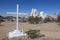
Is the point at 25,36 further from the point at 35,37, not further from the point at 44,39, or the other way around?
the point at 44,39

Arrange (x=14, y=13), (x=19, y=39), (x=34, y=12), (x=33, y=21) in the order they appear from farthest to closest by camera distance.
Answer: (x=34, y=12), (x=33, y=21), (x=14, y=13), (x=19, y=39)

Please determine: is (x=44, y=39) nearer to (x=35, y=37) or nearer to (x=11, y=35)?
(x=35, y=37)

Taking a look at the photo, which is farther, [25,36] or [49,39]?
[25,36]

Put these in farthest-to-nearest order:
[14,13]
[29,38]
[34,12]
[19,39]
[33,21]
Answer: [34,12] < [33,21] < [14,13] < [29,38] < [19,39]

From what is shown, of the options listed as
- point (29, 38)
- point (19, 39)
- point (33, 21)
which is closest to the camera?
point (19, 39)

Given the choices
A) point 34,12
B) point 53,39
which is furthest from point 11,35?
point 34,12

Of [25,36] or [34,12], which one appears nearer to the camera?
[25,36]

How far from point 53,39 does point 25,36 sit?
2.39 metres

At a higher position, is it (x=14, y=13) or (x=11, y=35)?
(x=14, y=13)

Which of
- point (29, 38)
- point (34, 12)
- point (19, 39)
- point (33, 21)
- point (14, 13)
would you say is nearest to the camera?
point (19, 39)

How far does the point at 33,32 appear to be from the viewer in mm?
13078

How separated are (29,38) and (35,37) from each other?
550 mm

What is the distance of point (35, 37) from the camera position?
42.5 ft

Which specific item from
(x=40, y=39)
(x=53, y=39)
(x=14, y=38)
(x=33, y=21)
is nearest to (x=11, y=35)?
(x=14, y=38)
